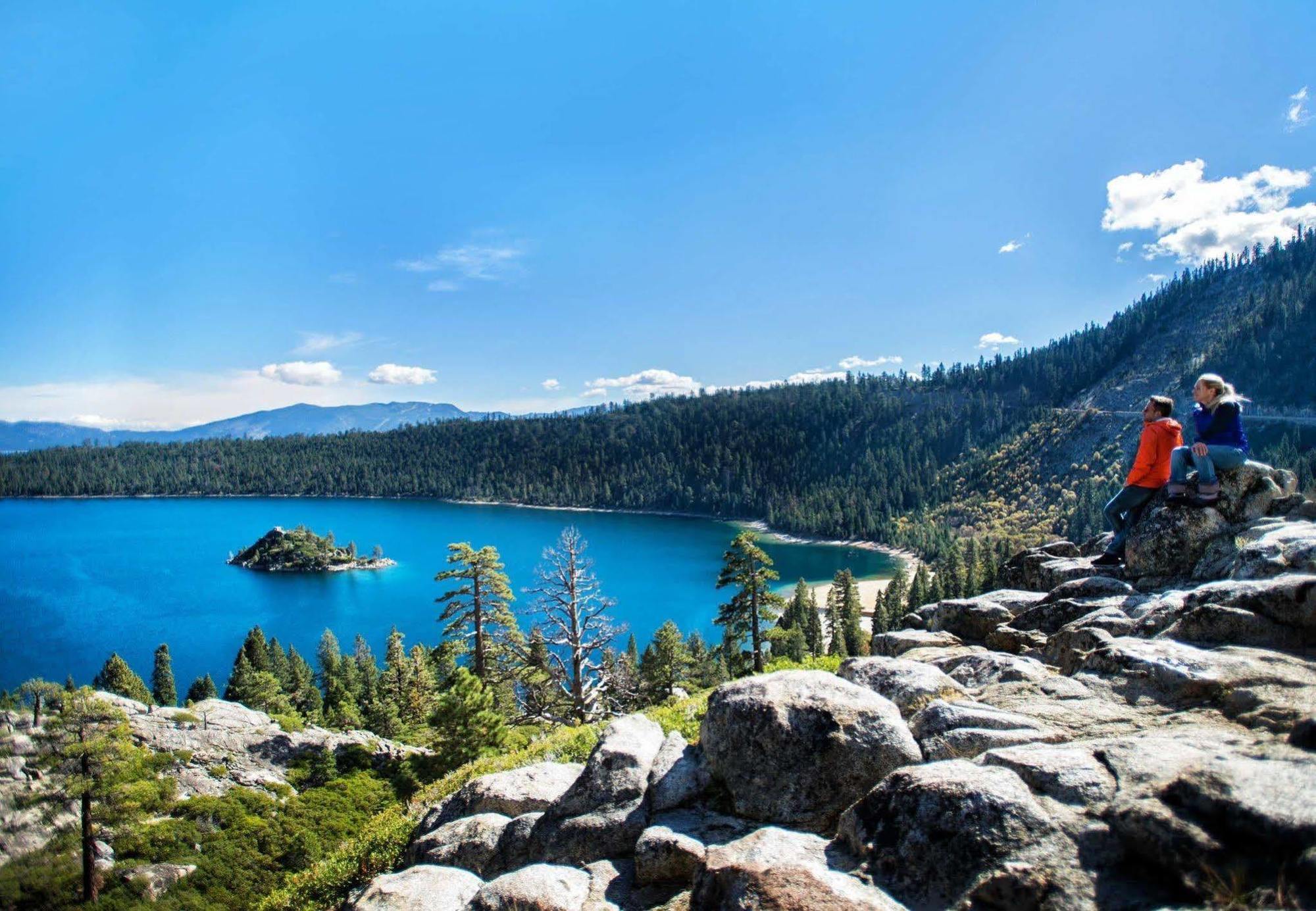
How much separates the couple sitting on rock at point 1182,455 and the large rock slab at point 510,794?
1060 centimetres

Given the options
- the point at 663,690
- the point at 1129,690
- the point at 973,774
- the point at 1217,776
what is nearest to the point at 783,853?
the point at 973,774

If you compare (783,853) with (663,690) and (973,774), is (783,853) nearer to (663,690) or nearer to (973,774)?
(973,774)

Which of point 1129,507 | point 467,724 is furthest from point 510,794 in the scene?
point 467,724

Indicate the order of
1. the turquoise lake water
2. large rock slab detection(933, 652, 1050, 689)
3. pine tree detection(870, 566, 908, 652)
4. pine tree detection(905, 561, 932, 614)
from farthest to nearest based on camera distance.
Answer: the turquoise lake water, pine tree detection(905, 561, 932, 614), pine tree detection(870, 566, 908, 652), large rock slab detection(933, 652, 1050, 689)

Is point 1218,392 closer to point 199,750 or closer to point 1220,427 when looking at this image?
point 1220,427

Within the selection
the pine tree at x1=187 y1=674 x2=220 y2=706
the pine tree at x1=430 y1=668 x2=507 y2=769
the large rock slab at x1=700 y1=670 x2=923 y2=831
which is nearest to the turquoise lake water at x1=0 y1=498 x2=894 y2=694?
the pine tree at x1=187 y1=674 x2=220 y2=706

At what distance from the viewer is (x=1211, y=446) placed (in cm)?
1127

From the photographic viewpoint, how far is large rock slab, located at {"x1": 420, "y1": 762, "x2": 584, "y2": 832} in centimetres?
942

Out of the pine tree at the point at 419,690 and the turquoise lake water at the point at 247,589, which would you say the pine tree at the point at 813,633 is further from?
the pine tree at the point at 419,690

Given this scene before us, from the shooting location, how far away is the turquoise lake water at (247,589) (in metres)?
94.4

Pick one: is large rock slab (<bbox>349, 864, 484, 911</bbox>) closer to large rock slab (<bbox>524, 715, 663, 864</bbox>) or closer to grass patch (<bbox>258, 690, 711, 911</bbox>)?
large rock slab (<bbox>524, 715, 663, 864</bbox>)

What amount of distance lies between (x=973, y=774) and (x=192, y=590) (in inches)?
6335

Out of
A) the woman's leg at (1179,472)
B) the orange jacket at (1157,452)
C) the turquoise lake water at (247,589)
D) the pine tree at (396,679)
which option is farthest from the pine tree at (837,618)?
the woman's leg at (1179,472)

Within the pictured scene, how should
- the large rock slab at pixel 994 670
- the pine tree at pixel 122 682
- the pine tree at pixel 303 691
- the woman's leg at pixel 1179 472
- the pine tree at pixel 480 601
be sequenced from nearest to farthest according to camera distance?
the large rock slab at pixel 994 670, the woman's leg at pixel 1179 472, the pine tree at pixel 480 601, the pine tree at pixel 122 682, the pine tree at pixel 303 691
